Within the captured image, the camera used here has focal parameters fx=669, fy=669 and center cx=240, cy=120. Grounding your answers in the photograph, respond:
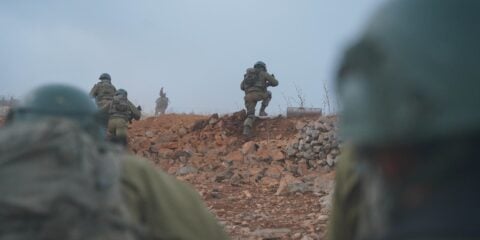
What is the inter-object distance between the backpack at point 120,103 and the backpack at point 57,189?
10709mm

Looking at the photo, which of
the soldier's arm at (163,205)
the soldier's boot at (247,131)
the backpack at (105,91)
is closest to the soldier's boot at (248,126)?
the soldier's boot at (247,131)

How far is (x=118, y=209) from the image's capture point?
156 centimetres

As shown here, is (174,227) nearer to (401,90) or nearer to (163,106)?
(401,90)

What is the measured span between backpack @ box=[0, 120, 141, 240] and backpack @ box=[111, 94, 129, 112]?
35.1 feet

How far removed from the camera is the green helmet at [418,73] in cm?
96

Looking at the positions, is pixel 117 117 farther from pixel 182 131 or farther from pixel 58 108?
pixel 58 108

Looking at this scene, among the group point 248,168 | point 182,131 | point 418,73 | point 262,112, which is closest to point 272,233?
point 248,168

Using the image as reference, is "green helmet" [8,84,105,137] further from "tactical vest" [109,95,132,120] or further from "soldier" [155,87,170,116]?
"soldier" [155,87,170,116]

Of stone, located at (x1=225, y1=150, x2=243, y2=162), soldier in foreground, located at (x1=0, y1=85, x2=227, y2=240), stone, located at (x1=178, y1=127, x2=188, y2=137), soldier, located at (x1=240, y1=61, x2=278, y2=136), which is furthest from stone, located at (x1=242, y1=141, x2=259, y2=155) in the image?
soldier in foreground, located at (x1=0, y1=85, x2=227, y2=240)

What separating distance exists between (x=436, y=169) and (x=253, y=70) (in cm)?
1241

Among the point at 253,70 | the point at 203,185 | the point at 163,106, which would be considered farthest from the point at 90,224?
the point at 163,106

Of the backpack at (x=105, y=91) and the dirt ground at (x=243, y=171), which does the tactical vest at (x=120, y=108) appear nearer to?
the backpack at (x=105, y=91)

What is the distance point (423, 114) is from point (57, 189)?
2.79 feet

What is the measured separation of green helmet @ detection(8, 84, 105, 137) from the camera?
188cm
